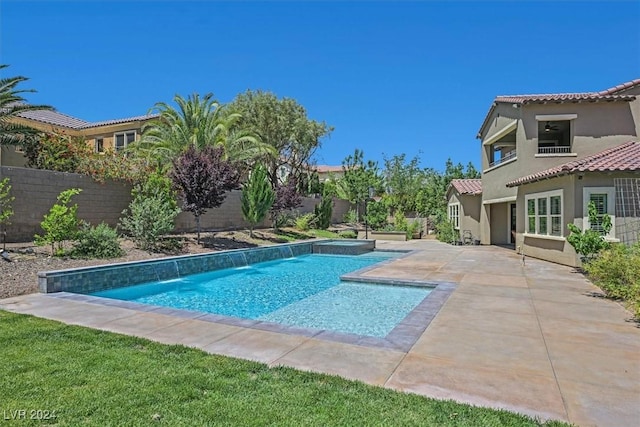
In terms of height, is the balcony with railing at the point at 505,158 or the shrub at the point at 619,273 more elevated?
the balcony with railing at the point at 505,158

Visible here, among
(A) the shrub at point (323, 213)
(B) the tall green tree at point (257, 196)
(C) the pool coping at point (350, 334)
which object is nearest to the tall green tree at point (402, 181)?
(A) the shrub at point (323, 213)

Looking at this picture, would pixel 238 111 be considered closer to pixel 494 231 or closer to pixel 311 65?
pixel 311 65

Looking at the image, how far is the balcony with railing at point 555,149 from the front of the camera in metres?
16.4

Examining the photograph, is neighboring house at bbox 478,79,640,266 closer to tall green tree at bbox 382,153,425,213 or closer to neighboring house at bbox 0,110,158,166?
tall green tree at bbox 382,153,425,213

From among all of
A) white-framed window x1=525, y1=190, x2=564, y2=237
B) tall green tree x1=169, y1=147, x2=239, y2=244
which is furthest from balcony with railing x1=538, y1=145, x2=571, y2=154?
tall green tree x1=169, y1=147, x2=239, y2=244

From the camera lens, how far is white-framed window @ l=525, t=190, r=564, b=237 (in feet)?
45.9

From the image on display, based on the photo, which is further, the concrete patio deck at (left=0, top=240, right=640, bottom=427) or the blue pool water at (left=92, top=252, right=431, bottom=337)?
the blue pool water at (left=92, top=252, right=431, bottom=337)

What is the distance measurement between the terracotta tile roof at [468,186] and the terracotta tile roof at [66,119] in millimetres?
23264

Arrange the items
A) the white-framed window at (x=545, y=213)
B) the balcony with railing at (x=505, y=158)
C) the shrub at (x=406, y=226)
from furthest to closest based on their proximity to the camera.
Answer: the shrub at (x=406, y=226) < the balcony with railing at (x=505, y=158) < the white-framed window at (x=545, y=213)

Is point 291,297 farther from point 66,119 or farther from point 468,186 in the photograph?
point 66,119

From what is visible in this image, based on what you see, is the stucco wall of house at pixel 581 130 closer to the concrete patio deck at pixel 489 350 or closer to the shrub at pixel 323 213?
the concrete patio deck at pixel 489 350

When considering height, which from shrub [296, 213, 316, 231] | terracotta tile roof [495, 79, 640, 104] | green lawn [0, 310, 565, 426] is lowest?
green lawn [0, 310, 565, 426]

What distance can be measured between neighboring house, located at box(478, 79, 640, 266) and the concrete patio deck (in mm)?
5844

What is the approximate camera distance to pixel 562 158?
637 inches
